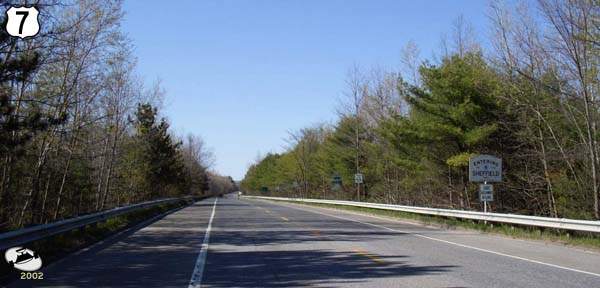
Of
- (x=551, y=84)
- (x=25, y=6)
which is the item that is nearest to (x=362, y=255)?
(x=25, y=6)

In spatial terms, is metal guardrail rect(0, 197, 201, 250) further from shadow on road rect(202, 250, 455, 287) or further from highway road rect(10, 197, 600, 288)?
shadow on road rect(202, 250, 455, 287)

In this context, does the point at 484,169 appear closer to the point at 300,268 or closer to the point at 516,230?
the point at 516,230

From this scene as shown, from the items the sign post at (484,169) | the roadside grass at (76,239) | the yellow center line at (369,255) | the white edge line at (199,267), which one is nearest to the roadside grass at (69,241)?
the roadside grass at (76,239)

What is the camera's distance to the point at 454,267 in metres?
11.7

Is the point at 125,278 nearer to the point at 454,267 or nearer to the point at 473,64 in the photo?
the point at 454,267

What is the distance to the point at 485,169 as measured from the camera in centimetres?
2530

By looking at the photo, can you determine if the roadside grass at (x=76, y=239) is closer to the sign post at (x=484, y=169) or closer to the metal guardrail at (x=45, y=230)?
the metal guardrail at (x=45, y=230)

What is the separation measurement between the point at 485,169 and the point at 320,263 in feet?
49.4

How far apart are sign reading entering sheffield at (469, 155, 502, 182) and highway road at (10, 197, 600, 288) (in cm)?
619

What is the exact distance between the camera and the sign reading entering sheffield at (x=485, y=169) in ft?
82.5

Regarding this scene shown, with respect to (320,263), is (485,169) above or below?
Result: above

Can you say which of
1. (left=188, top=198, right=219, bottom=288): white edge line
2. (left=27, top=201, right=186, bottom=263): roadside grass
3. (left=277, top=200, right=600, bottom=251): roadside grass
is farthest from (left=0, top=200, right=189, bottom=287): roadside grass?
(left=277, top=200, right=600, bottom=251): roadside grass

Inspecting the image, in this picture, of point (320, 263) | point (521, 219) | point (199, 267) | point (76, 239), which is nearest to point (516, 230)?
point (521, 219)

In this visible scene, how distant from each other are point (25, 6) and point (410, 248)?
1096 centimetres
